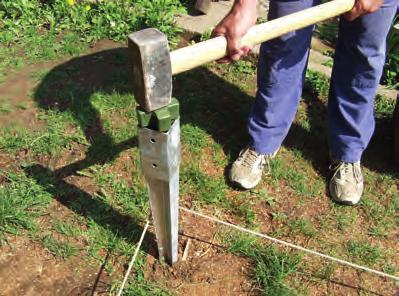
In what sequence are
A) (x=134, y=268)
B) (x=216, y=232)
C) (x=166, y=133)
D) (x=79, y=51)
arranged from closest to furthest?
(x=166, y=133) → (x=134, y=268) → (x=216, y=232) → (x=79, y=51)

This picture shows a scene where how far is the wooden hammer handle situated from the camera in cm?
156

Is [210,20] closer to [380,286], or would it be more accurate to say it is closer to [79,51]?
[79,51]

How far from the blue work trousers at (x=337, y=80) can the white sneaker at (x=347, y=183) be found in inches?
1.9

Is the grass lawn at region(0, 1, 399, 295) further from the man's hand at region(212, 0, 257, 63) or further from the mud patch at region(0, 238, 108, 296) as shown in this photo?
the man's hand at region(212, 0, 257, 63)

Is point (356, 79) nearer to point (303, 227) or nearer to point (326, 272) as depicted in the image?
point (303, 227)

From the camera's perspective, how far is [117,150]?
2.93 meters

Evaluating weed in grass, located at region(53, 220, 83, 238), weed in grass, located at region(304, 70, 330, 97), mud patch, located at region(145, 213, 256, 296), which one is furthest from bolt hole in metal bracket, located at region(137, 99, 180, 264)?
weed in grass, located at region(304, 70, 330, 97)

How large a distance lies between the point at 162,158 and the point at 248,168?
121 cm

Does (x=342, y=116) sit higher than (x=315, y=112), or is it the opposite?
(x=342, y=116)

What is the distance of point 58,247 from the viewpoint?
7.90 ft

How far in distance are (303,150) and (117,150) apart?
115cm

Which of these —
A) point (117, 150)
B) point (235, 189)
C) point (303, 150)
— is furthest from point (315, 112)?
point (117, 150)

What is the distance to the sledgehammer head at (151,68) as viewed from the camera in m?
1.39

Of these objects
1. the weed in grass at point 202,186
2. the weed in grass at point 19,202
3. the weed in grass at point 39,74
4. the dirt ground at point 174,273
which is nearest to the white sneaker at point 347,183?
the dirt ground at point 174,273
